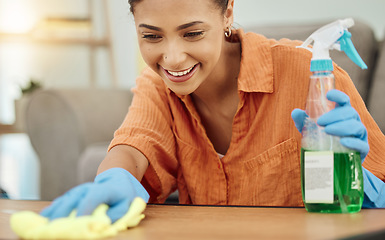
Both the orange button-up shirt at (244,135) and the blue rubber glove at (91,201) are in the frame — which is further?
the orange button-up shirt at (244,135)

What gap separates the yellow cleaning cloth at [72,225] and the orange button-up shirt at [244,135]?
0.37m

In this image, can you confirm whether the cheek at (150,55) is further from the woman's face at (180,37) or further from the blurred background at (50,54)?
the blurred background at (50,54)

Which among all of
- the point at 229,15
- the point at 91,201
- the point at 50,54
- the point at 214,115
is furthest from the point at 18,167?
the point at 91,201

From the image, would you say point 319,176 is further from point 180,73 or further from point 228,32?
point 228,32

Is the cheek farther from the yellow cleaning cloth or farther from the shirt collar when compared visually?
the yellow cleaning cloth

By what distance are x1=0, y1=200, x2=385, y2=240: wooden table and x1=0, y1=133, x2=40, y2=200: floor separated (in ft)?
9.73

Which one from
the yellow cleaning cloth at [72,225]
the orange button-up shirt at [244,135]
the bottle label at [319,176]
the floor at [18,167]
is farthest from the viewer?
the floor at [18,167]

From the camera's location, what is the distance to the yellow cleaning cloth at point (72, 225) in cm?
56

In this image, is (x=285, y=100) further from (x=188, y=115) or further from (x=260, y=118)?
(x=188, y=115)

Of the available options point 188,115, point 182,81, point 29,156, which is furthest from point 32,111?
point 29,156

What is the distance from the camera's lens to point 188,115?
46.7 inches

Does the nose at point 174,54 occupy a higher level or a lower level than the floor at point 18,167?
higher

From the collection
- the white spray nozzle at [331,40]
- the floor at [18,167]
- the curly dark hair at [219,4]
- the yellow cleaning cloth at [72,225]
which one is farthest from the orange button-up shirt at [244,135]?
the floor at [18,167]

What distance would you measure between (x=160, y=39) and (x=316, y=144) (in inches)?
15.5
